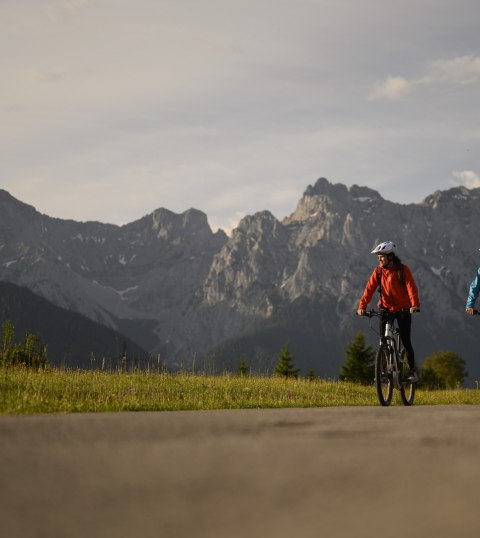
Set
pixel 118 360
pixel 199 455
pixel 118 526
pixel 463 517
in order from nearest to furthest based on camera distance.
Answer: pixel 118 526
pixel 463 517
pixel 199 455
pixel 118 360

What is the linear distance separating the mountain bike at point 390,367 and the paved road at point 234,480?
630 centimetres

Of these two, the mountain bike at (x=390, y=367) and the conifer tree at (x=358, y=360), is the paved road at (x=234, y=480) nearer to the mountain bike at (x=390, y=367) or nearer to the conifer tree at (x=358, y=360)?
the mountain bike at (x=390, y=367)

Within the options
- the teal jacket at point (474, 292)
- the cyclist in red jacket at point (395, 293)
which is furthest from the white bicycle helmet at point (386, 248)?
the teal jacket at point (474, 292)

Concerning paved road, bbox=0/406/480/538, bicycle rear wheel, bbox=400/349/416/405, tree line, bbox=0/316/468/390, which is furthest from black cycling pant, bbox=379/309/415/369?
paved road, bbox=0/406/480/538

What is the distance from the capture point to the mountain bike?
14609 mm

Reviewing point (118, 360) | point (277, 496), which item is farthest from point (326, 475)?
point (118, 360)

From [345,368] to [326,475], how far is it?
6827 centimetres

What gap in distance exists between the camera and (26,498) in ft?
13.8

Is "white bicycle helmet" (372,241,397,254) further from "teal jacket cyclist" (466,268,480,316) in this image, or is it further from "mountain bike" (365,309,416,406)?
"teal jacket cyclist" (466,268,480,316)

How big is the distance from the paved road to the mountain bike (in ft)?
20.7

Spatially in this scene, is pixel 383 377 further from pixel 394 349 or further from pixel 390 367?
pixel 394 349

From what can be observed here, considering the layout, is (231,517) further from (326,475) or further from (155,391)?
(155,391)

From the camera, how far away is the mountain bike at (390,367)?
14.6 metres

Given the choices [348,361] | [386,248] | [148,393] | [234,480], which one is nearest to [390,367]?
[386,248]
